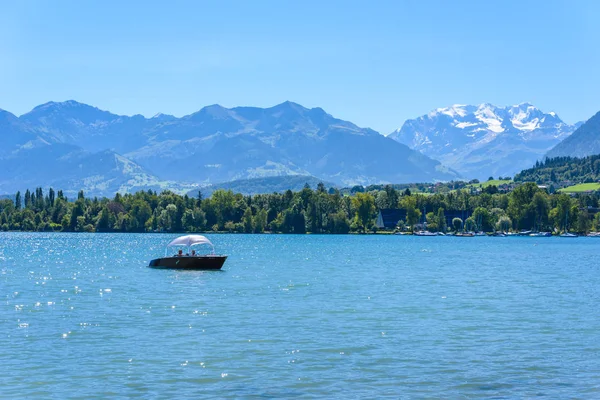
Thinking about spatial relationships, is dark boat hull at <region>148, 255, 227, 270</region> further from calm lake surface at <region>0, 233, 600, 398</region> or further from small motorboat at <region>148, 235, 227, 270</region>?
calm lake surface at <region>0, 233, 600, 398</region>

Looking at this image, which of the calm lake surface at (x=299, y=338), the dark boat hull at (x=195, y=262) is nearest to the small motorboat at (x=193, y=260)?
the dark boat hull at (x=195, y=262)

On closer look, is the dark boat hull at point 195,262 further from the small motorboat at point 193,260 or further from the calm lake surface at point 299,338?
the calm lake surface at point 299,338

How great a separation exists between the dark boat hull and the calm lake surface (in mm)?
12822

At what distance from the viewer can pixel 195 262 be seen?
102m

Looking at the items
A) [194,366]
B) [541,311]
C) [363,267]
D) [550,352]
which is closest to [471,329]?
[550,352]

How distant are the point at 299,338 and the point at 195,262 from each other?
57412mm

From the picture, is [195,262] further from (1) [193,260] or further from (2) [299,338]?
(2) [299,338]

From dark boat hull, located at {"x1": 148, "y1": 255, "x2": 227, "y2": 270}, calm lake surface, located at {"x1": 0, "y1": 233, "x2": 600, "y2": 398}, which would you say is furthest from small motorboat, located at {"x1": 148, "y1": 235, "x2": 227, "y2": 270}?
calm lake surface, located at {"x1": 0, "y1": 233, "x2": 600, "y2": 398}

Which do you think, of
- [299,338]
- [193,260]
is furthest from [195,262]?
[299,338]

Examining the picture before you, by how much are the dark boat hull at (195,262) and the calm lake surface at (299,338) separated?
42.1 ft

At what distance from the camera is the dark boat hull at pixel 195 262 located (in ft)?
331

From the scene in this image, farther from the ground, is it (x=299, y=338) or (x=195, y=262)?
(x=195, y=262)

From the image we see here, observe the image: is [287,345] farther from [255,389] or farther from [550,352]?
[550,352]

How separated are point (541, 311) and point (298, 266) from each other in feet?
182
